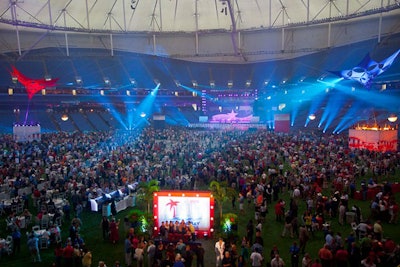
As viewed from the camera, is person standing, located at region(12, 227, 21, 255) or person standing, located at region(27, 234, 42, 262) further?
person standing, located at region(12, 227, 21, 255)

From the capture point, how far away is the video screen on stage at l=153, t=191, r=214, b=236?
11.8m

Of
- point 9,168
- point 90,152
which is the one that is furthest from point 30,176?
point 90,152

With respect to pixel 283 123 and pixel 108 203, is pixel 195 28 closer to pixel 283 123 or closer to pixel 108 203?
pixel 283 123

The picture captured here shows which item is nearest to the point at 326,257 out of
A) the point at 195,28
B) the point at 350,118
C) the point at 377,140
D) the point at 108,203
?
the point at 108,203

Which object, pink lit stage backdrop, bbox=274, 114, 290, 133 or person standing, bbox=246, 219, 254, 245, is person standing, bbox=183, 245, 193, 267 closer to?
person standing, bbox=246, 219, 254, 245

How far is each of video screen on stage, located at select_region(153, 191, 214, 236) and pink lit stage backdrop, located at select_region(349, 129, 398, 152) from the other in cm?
1736

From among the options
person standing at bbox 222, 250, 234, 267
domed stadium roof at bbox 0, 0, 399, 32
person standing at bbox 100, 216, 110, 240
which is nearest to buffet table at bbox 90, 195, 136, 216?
person standing at bbox 100, 216, 110, 240

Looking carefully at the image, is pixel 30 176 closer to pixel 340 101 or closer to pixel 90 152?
pixel 90 152

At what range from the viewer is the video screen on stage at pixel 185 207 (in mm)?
11750

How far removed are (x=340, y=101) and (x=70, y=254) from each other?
123 feet

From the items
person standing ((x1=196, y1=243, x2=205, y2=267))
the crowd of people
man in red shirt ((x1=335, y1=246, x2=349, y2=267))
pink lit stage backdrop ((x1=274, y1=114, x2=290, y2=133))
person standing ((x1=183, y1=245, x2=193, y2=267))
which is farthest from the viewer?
pink lit stage backdrop ((x1=274, y1=114, x2=290, y2=133))

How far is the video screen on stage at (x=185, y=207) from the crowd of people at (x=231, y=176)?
4.35ft

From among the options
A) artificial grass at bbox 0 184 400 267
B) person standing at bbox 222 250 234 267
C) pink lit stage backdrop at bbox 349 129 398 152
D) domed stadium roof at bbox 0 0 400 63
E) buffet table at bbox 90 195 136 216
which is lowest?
artificial grass at bbox 0 184 400 267

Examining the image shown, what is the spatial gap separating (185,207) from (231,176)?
6700 millimetres
